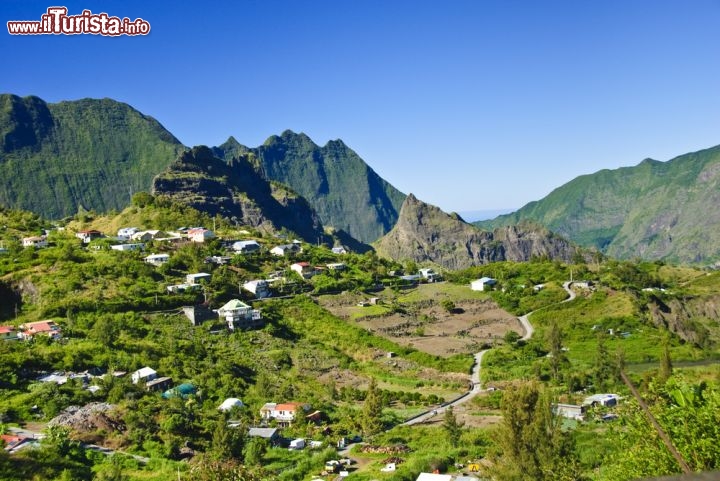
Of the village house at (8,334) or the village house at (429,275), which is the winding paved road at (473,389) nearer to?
the village house at (429,275)

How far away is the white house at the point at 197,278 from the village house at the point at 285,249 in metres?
18.7

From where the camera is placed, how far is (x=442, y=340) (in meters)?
64.6

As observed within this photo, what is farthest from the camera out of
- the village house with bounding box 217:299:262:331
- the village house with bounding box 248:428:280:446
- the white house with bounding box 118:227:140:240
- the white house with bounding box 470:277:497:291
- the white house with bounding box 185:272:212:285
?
the white house with bounding box 470:277:497:291

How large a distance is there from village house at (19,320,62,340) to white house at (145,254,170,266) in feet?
72.1

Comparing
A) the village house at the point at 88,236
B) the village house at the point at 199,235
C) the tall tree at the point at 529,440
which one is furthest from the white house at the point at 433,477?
the village house at the point at 88,236

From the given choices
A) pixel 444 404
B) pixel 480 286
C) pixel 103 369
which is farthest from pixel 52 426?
pixel 480 286

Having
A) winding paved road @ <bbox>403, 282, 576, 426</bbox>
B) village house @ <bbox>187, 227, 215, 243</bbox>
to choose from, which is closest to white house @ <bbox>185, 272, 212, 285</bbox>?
village house @ <bbox>187, 227, 215, 243</bbox>

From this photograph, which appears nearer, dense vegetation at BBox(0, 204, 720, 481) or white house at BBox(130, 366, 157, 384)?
dense vegetation at BBox(0, 204, 720, 481)

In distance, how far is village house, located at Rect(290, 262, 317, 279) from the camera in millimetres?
77938

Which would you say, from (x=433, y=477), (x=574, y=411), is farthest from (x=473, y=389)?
(x=433, y=477)

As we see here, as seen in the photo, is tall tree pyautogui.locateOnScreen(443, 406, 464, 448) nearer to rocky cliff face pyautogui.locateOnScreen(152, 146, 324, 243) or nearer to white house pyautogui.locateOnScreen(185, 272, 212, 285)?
white house pyautogui.locateOnScreen(185, 272, 212, 285)

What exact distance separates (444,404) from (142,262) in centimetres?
4031

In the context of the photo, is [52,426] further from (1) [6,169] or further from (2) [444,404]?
(1) [6,169]

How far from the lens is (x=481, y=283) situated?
85938mm
